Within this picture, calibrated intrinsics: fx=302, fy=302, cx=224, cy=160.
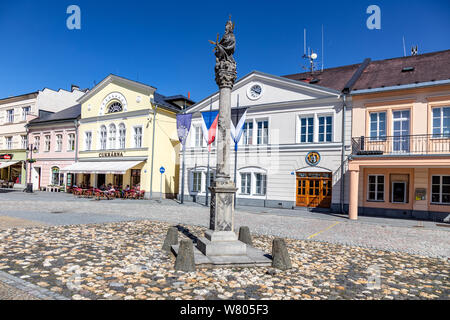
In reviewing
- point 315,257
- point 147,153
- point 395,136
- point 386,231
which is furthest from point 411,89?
point 147,153

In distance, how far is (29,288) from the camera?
4.82m

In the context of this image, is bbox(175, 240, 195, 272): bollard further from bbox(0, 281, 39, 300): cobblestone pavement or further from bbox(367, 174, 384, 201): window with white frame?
bbox(367, 174, 384, 201): window with white frame

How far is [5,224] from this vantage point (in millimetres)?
10969

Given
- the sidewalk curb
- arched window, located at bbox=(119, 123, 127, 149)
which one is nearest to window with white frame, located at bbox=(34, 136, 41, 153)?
arched window, located at bbox=(119, 123, 127, 149)

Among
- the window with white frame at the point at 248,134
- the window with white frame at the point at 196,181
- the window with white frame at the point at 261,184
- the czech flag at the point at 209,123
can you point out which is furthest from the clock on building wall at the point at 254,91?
the window with white frame at the point at 196,181

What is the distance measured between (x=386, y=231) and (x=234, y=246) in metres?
8.45

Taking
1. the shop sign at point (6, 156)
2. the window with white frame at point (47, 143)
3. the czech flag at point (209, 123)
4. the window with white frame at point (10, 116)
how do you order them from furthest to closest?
the window with white frame at point (10, 116) < the shop sign at point (6, 156) < the window with white frame at point (47, 143) < the czech flag at point (209, 123)

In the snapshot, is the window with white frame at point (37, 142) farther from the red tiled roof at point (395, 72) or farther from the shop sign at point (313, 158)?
the shop sign at point (313, 158)

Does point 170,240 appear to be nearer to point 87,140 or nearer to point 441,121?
point 441,121

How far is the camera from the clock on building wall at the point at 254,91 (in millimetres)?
21844

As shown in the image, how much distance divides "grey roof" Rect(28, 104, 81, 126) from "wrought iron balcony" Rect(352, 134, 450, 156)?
27799 mm

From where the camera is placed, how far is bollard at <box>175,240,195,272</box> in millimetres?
6094

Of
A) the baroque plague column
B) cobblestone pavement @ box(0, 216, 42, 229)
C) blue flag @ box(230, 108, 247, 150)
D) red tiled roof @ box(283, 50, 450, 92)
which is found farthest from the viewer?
blue flag @ box(230, 108, 247, 150)
